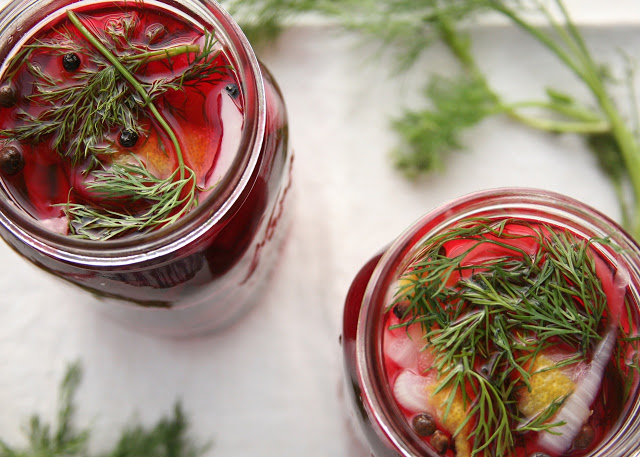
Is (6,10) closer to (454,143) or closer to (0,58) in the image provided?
(0,58)

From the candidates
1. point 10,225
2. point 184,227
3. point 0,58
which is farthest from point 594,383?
point 0,58

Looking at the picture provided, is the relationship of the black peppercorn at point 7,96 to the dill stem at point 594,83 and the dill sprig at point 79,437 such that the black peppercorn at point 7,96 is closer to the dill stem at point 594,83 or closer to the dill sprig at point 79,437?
the dill sprig at point 79,437

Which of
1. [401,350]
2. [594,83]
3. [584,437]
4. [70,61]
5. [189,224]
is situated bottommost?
[584,437]

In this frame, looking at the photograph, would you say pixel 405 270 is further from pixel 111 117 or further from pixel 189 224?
pixel 111 117

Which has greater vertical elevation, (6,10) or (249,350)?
(6,10)

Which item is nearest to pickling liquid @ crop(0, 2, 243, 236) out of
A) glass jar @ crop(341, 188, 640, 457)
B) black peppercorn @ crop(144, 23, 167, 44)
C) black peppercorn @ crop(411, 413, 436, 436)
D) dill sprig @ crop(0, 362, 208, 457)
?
black peppercorn @ crop(144, 23, 167, 44)

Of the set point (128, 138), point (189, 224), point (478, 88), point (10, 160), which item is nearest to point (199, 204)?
point (189, 224)

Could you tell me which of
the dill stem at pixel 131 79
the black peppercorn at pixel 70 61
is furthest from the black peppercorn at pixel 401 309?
the black peppercorn at pixel 70 61
